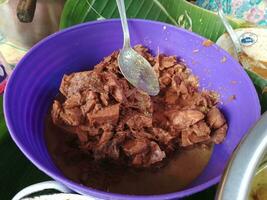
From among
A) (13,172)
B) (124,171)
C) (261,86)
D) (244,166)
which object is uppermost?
(244,166)

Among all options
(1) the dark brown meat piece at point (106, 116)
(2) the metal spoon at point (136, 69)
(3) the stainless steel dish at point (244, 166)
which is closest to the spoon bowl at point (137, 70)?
(2) the metal spoon at point (136, 69)

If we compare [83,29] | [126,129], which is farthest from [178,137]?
[83,29]

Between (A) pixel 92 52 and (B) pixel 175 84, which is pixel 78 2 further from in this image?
(B) pixel 175 84

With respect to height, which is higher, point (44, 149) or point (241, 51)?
point (241, 51)

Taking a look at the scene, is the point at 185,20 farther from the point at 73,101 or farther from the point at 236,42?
→ the point at 73,101

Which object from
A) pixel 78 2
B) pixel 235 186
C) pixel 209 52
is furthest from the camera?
pixel 78 2

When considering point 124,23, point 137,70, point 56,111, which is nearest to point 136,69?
point 137,70

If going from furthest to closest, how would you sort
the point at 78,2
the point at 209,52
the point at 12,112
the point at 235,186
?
the point at 78,2 → the point at 209,52 → the point at 12,112 → the point at 235,186

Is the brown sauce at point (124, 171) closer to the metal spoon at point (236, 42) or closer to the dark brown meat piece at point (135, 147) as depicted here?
the dark brown meat piece at point (135, 147)
